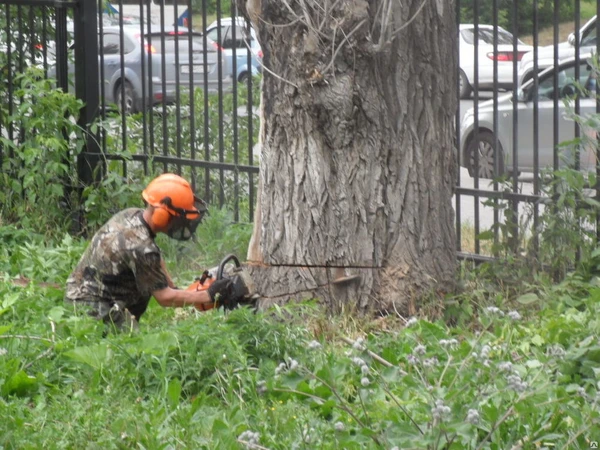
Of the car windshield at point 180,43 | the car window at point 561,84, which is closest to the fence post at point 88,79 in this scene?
the car windshield at point 180,43

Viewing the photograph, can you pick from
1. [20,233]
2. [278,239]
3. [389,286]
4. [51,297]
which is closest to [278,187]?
[278,239]

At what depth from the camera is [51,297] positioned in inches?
256

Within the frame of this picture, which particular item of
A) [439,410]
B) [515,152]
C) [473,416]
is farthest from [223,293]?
[473,416]

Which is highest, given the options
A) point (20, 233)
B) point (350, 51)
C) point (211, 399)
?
point (350, 51)

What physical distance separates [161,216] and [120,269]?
0.43m

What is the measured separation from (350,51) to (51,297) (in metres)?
2.29

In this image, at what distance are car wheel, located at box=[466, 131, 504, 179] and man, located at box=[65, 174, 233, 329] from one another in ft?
6.33

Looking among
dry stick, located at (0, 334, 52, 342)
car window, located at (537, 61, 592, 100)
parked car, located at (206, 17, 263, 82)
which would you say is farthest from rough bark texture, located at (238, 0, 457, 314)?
dry stick, located at (0, 334, 52, 342)

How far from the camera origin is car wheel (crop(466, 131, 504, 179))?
6.92m

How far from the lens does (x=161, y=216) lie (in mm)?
5844

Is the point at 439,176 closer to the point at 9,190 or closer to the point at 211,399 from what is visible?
the point at 211,399

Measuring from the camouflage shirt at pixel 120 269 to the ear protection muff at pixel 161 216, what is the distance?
12 cm

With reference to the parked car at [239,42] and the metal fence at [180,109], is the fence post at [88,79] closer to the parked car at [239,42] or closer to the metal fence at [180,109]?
the metal fence at [180,109]

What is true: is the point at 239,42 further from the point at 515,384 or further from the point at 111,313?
the point at 515,384
